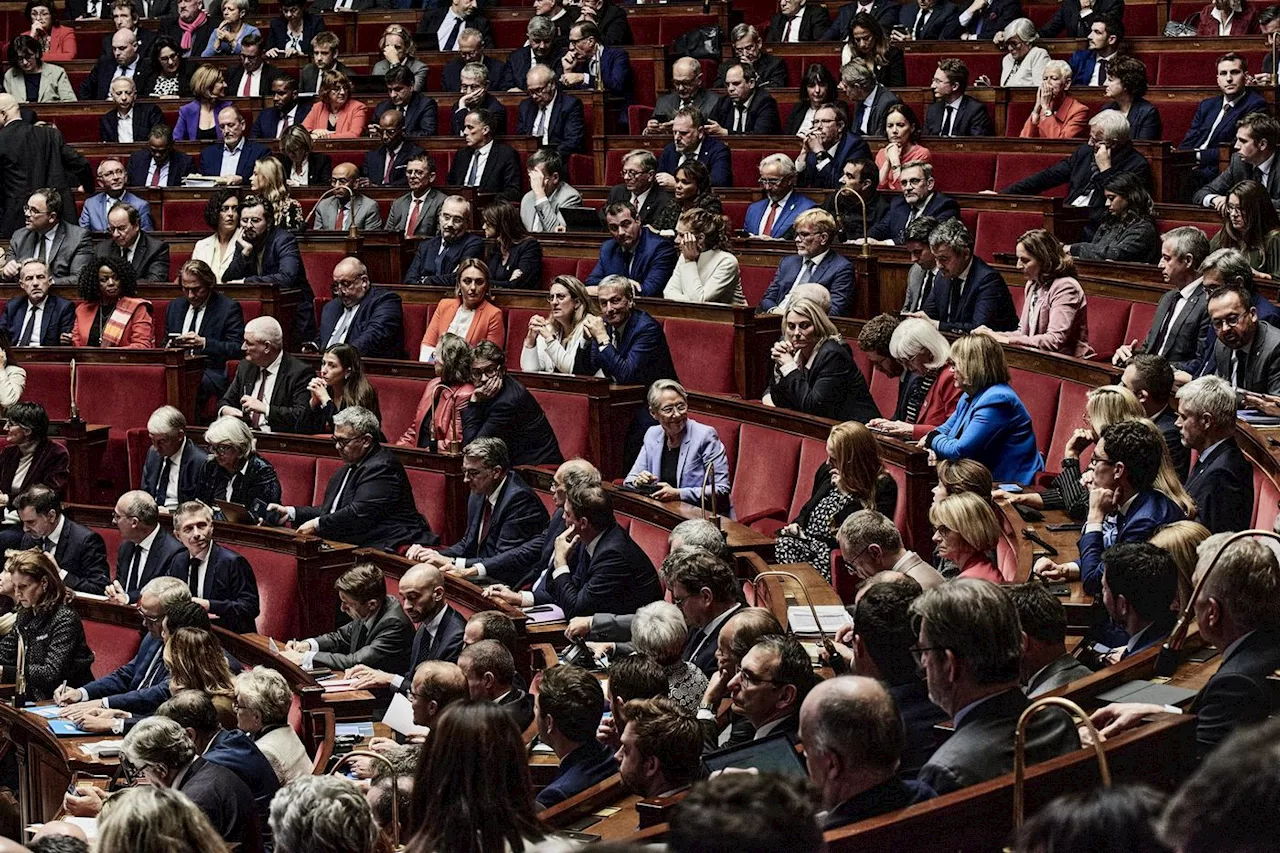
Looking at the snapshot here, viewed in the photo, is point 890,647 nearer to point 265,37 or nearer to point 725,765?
point 725,765

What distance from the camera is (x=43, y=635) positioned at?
13.6 feet

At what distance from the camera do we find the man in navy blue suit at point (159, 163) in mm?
6641

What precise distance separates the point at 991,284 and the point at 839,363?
60 cm

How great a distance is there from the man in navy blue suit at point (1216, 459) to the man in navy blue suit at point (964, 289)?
1.47 metres

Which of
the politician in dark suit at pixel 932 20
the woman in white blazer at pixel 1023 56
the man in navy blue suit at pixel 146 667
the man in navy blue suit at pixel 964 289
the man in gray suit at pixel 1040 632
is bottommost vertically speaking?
the man in navy blue suit at pixel 146 667

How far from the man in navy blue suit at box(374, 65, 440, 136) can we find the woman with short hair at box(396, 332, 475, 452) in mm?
1958

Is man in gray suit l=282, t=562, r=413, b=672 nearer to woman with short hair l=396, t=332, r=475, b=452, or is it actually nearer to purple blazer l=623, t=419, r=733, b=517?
purple blazer l=623, t=419, r=733, b=517

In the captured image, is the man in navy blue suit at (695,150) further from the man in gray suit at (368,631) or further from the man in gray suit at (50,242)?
the man in gray suit at (368,631)

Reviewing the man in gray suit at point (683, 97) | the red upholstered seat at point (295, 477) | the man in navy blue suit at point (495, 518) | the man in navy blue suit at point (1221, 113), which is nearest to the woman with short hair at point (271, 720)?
the man in navy blue suit at point (495, 518)

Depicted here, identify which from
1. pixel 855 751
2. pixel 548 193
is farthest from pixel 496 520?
pixel 855 751

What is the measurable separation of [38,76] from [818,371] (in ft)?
14.9

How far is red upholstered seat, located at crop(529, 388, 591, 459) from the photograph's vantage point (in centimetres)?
470

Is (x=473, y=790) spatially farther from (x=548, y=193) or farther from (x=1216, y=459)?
(x=548, y=193)

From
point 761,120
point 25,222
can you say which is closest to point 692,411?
point 761,120
